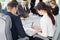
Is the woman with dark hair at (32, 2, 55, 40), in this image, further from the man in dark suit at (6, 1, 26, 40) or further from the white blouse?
the man in dark suit at (6, 1, 26, 40)

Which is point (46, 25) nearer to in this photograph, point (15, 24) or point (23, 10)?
point (15, 24)

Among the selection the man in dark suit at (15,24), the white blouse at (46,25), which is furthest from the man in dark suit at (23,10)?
the white blouse at (46,25)

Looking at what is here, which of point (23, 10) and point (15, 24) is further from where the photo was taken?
point (23, 10)

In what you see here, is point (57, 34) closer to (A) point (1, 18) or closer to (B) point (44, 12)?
(A) point (1, 18)

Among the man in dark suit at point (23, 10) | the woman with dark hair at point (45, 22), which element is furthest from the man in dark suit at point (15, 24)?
the man in dark suit at point (23, 10)

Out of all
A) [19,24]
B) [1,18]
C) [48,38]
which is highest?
[1,18]

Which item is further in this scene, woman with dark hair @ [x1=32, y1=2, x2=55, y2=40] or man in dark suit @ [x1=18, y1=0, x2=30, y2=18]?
man in dark suit @ [x1=18, y1=0, x2=30, y2=18]

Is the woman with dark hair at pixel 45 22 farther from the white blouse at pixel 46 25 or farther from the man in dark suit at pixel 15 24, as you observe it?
the man in dark suit at pixel 15 24

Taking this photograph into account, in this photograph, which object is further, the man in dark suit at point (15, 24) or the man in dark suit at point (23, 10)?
the man in dark suit at point (23, 10)

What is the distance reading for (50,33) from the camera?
3.40m

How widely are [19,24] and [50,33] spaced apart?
57 cm

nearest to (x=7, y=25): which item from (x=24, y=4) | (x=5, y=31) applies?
(x=5, y=31)

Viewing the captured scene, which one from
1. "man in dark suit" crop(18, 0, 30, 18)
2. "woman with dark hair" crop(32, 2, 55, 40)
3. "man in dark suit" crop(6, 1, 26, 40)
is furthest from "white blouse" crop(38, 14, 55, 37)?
"man in dark suit" crop(18, 0, 30, 18)

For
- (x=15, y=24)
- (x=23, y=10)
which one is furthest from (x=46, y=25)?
(x=23, y=10)
